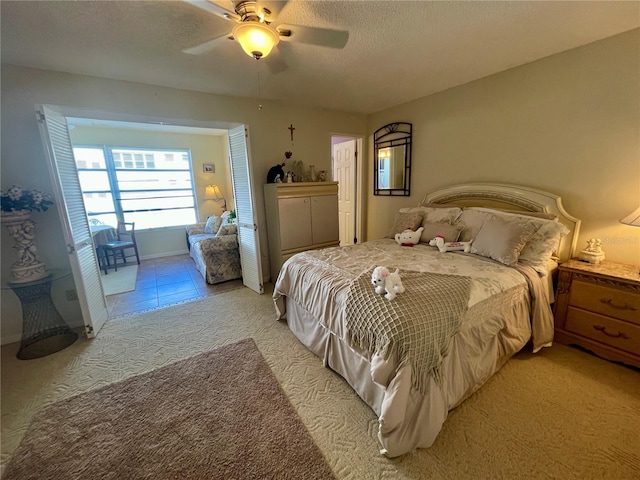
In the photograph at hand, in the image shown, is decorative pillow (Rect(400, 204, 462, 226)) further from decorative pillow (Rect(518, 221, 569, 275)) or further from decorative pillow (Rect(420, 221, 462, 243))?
decorative pillow (Rect(518, 221, 569, 275))

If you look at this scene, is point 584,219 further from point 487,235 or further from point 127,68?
point 127,68

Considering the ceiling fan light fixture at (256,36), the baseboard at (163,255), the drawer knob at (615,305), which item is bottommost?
the baseboard at (163,255)

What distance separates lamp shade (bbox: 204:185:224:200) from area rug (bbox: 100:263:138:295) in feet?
6.98

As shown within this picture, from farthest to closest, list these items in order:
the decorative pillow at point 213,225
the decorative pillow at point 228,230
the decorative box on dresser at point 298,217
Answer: the decorative pillow at point 213,225, the decorative pillow at point 228,230, the decorative box on dresser at point 298,217

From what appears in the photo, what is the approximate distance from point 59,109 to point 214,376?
9.54 ft

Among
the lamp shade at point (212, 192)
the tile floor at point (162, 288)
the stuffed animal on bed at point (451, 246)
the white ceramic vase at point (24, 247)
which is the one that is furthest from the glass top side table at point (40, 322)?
the lamp shade at point (212, 192)

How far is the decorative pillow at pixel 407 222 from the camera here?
310 centimetres

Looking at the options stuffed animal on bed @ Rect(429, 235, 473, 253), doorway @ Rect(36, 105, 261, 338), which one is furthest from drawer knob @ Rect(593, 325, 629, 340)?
doorway @ Rect(36, 105, 261, 338)

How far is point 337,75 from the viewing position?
2.74 m

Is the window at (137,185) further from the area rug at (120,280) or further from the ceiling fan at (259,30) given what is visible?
the ceiling fan at (259,30)

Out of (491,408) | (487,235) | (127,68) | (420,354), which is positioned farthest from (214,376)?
(127,68)

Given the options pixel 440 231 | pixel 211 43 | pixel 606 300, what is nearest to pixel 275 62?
pixel 211 43

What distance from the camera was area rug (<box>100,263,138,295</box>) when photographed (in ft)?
12.9

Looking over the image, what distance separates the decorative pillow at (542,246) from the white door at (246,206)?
2906mm
